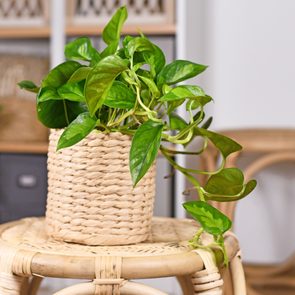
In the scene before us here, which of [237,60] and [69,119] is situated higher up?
[237,60]

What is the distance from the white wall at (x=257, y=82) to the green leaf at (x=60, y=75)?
4.25ft

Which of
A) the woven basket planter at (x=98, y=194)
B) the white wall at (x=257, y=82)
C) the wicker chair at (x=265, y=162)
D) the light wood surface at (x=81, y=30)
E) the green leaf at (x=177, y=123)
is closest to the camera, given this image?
the woven basket planter at (x=98, y=194)

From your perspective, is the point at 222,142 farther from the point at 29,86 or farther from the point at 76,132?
the point at 29,86

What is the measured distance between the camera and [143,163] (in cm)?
86

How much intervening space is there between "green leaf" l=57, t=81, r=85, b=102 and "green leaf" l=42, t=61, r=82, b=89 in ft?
0.05

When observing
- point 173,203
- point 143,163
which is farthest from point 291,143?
point 143,163

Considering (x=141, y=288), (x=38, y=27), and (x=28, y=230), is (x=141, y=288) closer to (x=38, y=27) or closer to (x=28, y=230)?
(x=28, y=230)

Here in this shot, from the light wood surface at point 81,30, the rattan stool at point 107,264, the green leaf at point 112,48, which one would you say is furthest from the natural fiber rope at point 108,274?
the light wood surface at point 81,30

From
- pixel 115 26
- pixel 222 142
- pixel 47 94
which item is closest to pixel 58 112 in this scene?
pixel 47 94

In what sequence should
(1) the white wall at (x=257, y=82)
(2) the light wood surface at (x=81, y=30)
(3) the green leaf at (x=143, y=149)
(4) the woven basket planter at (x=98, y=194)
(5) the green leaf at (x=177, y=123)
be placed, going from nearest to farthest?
(3) the green leaf at (x=143, y=149)
(4) the woven basket planter at (x=98, y=194)
(5) the green leaf at (x=177, y=123)
(2) the light wood surface at (x=81, y=30)
(1) the white wall at (x=257, y=82)

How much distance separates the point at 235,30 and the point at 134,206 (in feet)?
4.66

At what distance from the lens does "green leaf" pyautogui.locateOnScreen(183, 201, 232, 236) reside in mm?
919

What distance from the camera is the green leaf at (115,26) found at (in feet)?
3.32

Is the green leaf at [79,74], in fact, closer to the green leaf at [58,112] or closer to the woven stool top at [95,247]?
the green leaf at [58,112]
